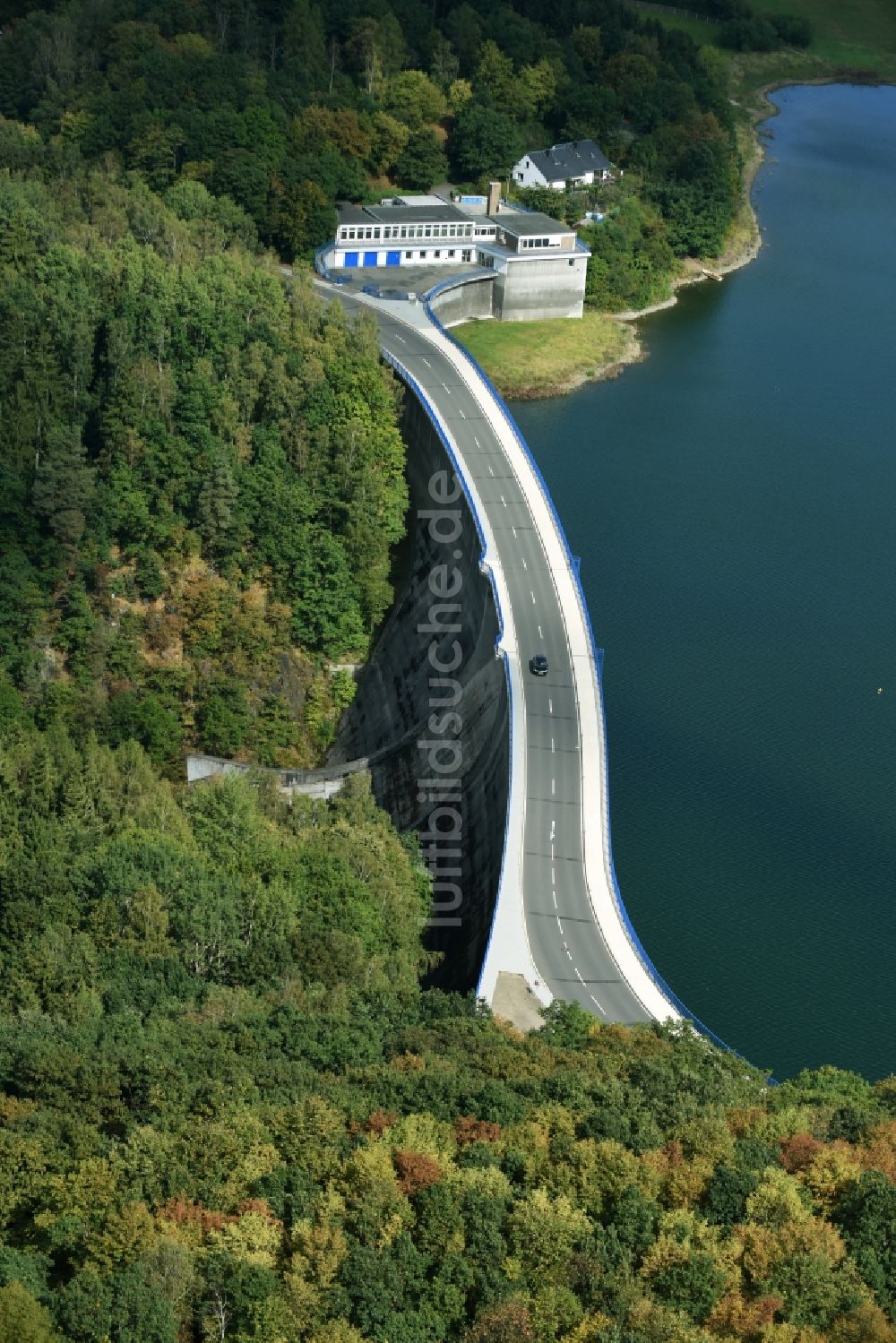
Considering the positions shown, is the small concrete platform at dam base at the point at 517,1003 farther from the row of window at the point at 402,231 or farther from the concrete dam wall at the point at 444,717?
the row of window at the point at 402,231

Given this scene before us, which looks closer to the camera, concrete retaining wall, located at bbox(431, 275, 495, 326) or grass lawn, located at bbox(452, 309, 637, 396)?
grass lawn, located at bbox(452, 309, 637, 396)

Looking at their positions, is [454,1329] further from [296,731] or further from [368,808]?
[296,731]

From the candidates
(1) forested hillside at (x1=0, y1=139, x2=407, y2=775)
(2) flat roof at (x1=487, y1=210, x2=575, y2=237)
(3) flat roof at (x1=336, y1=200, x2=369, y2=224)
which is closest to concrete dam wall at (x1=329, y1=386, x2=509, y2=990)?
(1) forested hillside at (x1=0, y1=139, x2=407, y2=775)

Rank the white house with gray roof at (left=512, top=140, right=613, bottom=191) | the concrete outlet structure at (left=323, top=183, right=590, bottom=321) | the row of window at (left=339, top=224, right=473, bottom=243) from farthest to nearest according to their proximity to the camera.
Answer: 1. the white house with gray roof at (left=512, top=140, right=613, bottom=191)
2. the concrete outlet structure at (left=323, top=183, right=590, bottom=321)
3. the row of window at (left=339, top=224, right=473, bottom=243)

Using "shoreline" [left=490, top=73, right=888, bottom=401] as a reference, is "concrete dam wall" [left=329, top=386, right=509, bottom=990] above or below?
below

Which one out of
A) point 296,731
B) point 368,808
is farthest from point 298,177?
point 368,808

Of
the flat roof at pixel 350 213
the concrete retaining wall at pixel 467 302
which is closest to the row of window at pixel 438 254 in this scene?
the concrete retaining wall at pixel 467 302

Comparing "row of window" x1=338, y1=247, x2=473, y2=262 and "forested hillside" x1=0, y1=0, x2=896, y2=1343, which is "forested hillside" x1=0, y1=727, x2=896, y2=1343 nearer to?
"forested hillside" x1=0, y1=0, x2=896, y2=1343
